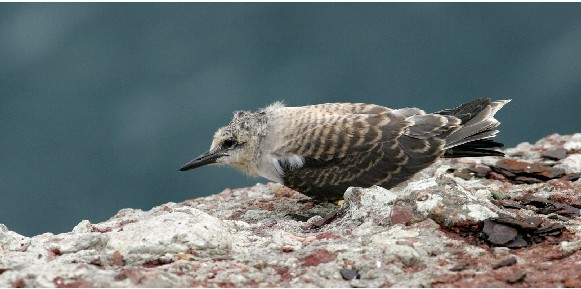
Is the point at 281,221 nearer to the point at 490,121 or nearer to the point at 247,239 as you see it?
the point at 247,239

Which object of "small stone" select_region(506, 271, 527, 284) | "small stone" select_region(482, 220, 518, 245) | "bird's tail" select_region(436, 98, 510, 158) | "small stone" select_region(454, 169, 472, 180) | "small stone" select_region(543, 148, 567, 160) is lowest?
"small stone" select_region(506, 271, 527, 284)

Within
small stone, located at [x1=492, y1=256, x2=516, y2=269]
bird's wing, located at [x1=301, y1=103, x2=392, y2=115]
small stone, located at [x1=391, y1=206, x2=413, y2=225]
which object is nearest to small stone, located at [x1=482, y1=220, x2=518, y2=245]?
small stone, located at [x1=492, y1=256, x2=516, y2=269]

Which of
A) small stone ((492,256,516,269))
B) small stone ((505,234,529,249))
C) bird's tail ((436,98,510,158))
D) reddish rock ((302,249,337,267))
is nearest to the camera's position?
small stone ((492,256,516,269))

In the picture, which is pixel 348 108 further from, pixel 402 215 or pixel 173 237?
pixel 173 237

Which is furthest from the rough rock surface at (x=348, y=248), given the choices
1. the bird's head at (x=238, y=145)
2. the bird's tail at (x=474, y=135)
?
the bird's head at (x=238, y=145)

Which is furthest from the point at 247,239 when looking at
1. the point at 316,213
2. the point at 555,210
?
the point at 555,210

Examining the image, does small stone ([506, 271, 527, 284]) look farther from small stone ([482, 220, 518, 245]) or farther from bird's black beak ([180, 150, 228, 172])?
bird's black beak ([180, 150, 228, 172])

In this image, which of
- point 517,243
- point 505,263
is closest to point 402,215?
point 517,243
